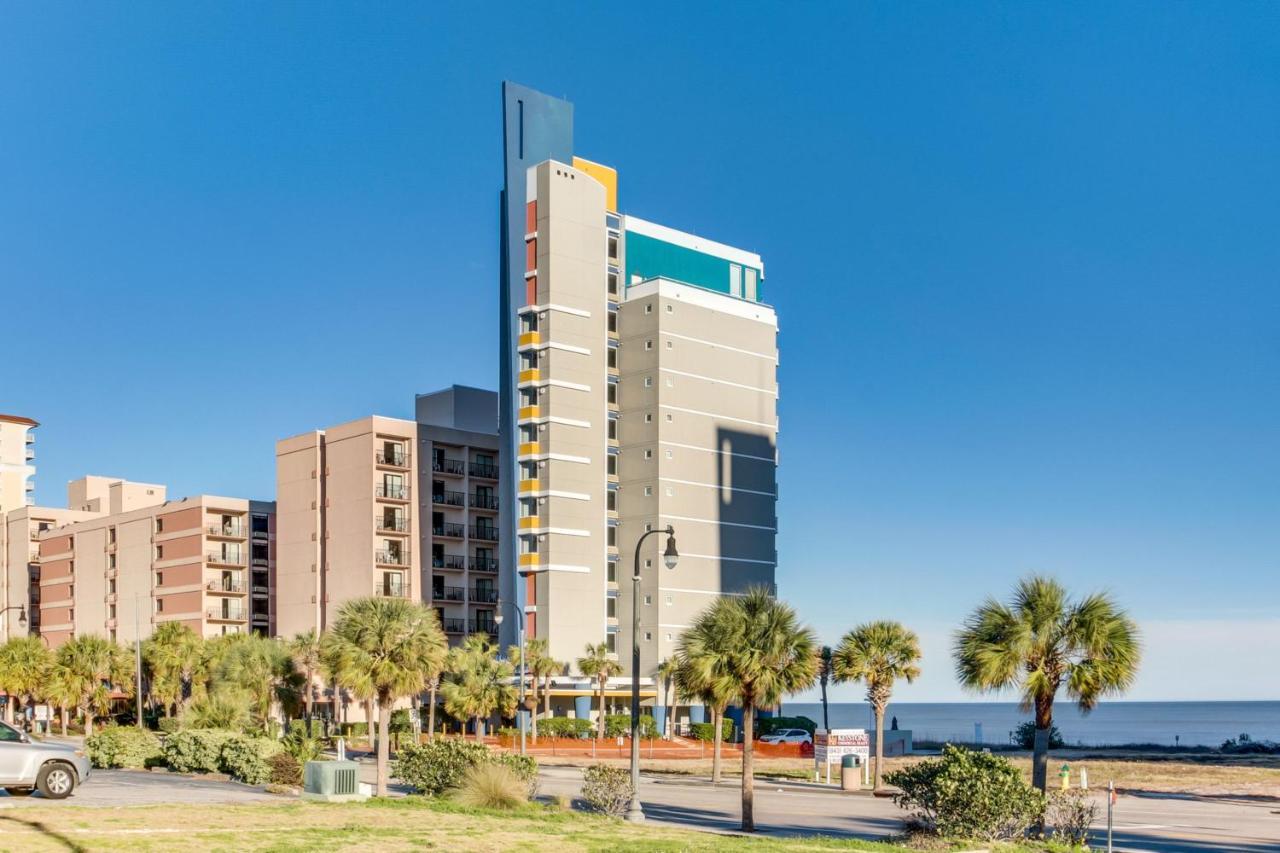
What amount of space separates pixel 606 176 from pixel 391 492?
3150 cm

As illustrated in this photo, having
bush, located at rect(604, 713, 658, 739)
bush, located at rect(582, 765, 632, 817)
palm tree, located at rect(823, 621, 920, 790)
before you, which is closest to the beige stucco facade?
bush, located at rect(604, 713, 658, 739)

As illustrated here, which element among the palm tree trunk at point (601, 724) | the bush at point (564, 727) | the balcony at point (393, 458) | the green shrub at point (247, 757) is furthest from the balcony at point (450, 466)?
the green shrub at point (247, 757)

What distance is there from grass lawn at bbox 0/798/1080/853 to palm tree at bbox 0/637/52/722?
73142 millimetres

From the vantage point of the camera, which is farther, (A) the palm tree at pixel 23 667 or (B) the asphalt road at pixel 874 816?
(A) the palm tree at pixel 23 667

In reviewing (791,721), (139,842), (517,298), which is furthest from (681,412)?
(139,842)

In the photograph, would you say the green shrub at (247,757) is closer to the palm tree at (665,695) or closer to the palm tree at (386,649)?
the palm tree at (386,649)

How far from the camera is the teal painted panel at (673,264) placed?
4301 inches

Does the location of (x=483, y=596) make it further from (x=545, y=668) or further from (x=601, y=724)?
(x=601, y=724)

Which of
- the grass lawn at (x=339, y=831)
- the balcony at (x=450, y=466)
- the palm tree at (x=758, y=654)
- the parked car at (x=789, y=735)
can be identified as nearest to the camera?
the grass lawn at (x=339, y=831)

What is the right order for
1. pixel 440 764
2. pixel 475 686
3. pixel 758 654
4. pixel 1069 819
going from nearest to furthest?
pixel 1069 819, pixel 440 764, pixel 758 654, pixel 475 686

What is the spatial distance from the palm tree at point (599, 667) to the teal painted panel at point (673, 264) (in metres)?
30.8

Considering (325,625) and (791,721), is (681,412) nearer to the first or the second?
(791,721)

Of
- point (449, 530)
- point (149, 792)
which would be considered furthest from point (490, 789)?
point (449, 530)

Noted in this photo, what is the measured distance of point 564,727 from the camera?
297ft
